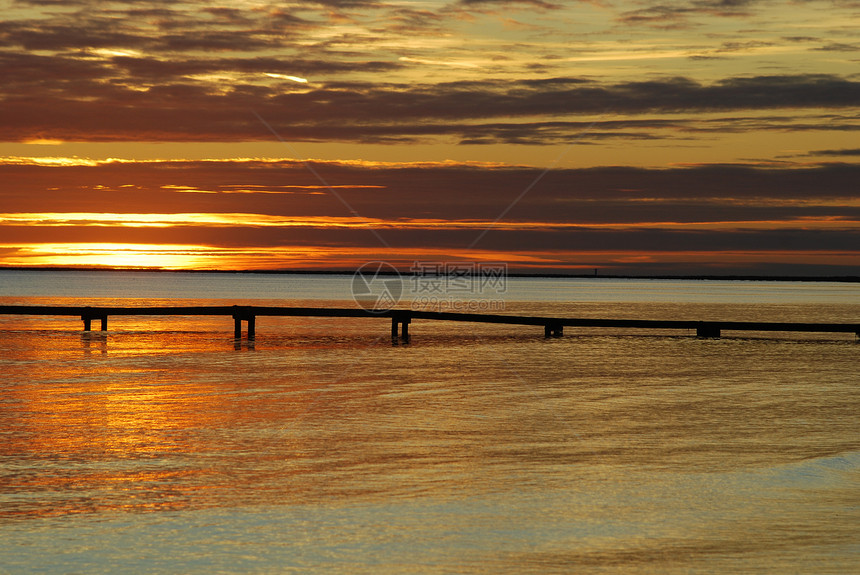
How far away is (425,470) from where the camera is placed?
1224 centimetres

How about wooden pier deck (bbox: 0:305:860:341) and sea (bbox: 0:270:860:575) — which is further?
wooden pier deck (bbox: 0:305:860:341)

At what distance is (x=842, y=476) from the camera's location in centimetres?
1209

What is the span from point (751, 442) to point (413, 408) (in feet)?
20.1

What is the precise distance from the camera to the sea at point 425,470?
8.78 metres

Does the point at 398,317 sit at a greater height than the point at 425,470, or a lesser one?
lesser

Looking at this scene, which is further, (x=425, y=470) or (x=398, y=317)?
(x=398, y=317)

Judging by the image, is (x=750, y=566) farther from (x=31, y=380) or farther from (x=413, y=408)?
(x=31, y=380)

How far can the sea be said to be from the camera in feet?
28.8

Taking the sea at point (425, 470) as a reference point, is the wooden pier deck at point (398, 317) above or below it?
below

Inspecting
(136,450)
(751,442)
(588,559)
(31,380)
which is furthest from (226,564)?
(31,380)

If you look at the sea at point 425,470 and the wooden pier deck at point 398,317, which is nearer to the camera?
the sea at point 425,470

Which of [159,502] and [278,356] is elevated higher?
[159,502]

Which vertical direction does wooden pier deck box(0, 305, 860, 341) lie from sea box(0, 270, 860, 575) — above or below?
below

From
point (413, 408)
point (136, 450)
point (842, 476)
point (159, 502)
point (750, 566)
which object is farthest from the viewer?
point (413, 408)
